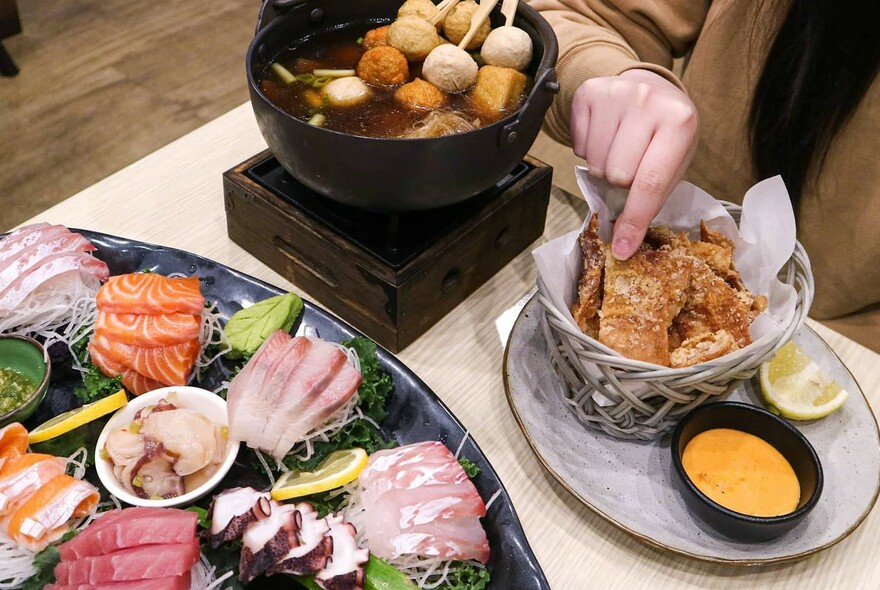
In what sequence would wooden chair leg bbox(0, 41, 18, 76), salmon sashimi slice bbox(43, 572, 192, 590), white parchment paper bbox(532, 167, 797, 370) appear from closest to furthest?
salmon sashimi slice bbox(43, 572, 192, 590)
white parchment paper bbox(532, 167, 797, 370)
wooden chair leg bbox(0, 41, 18, 76)

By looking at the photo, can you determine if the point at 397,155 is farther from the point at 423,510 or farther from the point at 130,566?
the point at 130,566

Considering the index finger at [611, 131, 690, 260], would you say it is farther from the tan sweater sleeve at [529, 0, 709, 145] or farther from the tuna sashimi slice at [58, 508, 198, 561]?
the tuna sashimi slice at [58, 508, 198, 561]

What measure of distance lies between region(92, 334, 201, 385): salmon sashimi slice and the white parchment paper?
0.69 meters

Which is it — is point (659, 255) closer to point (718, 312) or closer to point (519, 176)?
point (718, 312)

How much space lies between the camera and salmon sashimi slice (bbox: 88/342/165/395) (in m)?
1.41

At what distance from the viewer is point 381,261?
4.74 ft

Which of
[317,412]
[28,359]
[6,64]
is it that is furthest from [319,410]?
[6,64]

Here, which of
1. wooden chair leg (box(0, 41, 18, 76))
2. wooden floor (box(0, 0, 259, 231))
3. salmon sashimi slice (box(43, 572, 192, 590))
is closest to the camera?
salmon sashimi slice (box(43, 572, 192, 590))

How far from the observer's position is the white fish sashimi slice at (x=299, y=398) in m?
1.27

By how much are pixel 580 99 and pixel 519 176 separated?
245mm

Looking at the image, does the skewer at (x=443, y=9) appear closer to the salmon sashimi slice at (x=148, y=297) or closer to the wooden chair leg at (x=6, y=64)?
the salmon sashimi slice at (x=148, y=297)

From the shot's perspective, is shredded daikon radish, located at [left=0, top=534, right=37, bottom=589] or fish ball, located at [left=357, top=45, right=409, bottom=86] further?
fish ball, located at [left=357, top=45, right=409, bottom=86]

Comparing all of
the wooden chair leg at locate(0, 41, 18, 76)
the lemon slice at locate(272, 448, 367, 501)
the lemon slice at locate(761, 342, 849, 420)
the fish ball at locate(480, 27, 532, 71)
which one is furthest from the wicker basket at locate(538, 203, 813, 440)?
the wooden chair leg at locate(0, 41, 18, 76)

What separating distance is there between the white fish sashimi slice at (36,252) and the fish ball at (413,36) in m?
0.77
